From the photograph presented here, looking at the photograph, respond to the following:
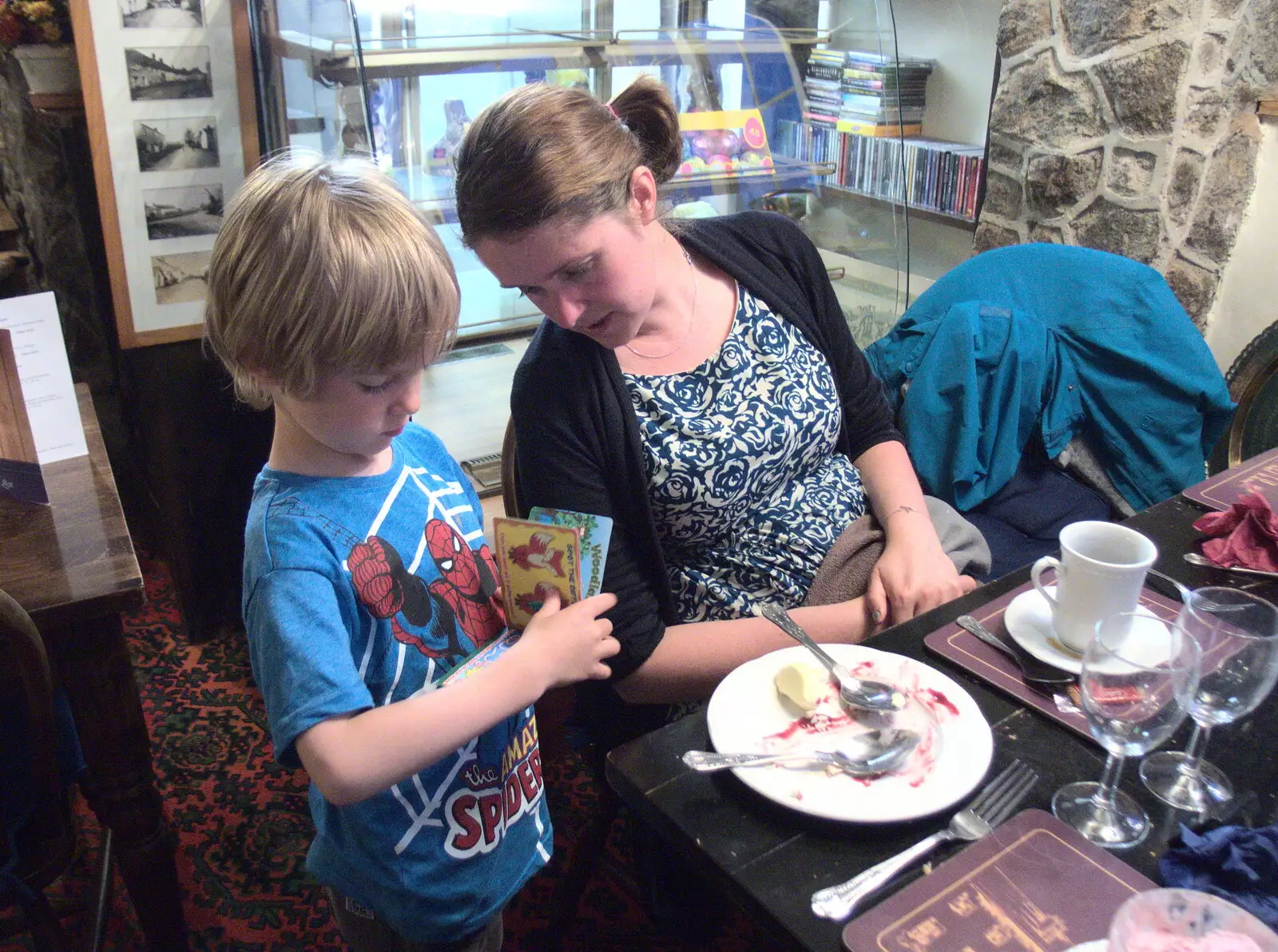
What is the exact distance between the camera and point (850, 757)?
98cm

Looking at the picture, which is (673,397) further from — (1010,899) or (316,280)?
(1010,899)

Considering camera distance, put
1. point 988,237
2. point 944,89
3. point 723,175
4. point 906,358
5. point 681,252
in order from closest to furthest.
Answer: point 681,252, point 906,358, point 723,175, point 988,237, point 944,89

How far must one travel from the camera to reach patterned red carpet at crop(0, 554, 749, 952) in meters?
1.79

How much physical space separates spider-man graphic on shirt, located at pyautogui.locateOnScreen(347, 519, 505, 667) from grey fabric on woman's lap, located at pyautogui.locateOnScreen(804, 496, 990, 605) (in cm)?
58

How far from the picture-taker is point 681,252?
160cm

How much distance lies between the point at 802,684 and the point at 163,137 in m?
1.97

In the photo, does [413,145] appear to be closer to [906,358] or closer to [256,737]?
[906,358]

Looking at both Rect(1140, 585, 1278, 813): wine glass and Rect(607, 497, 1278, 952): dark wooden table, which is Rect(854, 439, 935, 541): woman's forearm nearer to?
Rect(607, 497, 1278, 952): dark wooden table

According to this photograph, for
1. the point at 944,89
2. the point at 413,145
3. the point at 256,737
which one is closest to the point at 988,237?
the point at 944,89

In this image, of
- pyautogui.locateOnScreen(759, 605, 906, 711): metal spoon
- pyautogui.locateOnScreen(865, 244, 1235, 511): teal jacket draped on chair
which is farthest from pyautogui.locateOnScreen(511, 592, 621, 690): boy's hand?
pyautogui.locateOnScreen(865, 244, 1235, 511): teal jacket draped on chair

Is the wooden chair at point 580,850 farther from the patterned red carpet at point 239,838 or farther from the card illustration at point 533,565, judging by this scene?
the card illustration at point 533,565

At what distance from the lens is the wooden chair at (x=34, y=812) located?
129 cm

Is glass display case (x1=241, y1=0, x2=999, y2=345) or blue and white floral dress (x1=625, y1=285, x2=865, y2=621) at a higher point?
glass display case (x1=241, y1=0, x2=999, y2=345)

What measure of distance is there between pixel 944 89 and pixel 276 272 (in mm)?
3412
